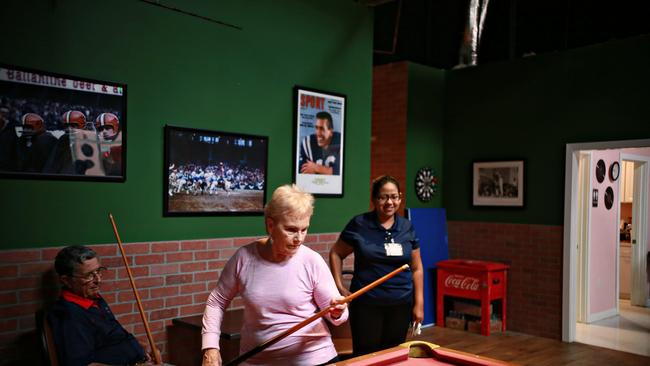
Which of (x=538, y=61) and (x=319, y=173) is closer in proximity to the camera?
(x=319, y=173)

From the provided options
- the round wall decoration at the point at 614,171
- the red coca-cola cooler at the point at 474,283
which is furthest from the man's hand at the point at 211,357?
the round wall decoration at the point at 614,171

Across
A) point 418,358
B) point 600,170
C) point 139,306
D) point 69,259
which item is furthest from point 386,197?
point 600,170

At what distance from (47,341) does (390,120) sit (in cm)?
476

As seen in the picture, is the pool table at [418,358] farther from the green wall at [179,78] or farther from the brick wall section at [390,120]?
the brick wall section at [390,120]

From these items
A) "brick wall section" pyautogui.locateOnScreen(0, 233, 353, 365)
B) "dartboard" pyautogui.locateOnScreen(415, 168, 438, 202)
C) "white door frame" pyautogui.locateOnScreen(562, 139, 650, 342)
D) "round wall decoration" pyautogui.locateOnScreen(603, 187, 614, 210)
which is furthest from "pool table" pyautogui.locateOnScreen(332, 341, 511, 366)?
"round wall decoration" pyautogui.locateOnScreen(603, 187, 614, 210)

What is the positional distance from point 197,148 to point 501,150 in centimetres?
390

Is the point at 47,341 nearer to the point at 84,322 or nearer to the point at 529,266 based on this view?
the point at 84,322

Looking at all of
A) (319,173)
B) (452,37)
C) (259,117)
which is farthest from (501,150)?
(259,117)

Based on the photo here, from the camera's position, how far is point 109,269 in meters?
3.54

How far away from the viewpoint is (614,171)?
715cm

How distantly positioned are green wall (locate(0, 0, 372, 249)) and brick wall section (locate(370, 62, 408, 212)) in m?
1.43

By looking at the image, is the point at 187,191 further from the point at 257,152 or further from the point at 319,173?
the point at 319,173

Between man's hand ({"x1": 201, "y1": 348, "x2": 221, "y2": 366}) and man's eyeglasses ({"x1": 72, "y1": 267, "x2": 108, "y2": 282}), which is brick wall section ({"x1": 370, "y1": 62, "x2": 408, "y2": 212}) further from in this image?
man's hand ({"x1": 201, "y1": 348, "x2": 221, "y2": 366})

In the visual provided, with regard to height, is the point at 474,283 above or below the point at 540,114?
below
